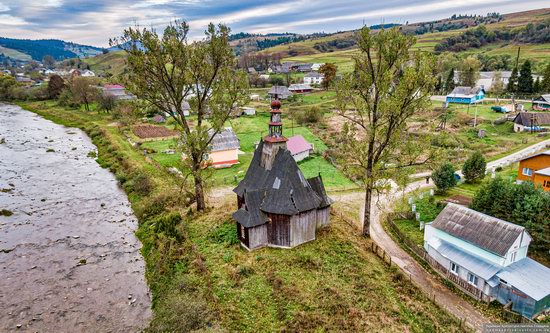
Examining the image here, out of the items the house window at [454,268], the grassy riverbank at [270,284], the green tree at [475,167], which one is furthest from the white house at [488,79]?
the house window at [454,268]

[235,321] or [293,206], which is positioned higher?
[293,206]

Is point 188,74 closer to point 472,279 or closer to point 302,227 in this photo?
point 302,227

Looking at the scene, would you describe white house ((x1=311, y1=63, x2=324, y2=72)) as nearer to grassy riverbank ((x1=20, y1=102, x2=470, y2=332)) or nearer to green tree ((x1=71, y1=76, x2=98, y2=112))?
green tree ((x1=71, y1=76, x2=98, y2=112))

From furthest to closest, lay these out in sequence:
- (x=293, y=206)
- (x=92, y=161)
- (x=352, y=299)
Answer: (x=92, y=161), (x=293, y=206), (x=352, y=299)

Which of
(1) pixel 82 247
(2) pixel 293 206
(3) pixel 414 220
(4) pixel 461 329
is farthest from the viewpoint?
(3) pixel 414 220

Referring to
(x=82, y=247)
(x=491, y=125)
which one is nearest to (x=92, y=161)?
(x=82, y=247)

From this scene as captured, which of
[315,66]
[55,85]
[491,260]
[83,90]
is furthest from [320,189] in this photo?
[315,66]

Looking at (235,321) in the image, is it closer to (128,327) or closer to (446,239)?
(128,327)

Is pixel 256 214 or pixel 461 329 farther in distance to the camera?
pixel 256 214
